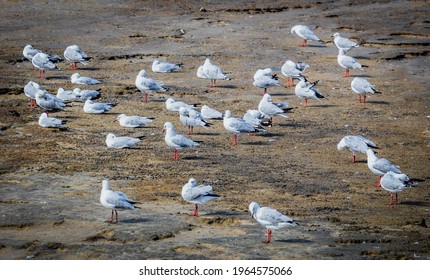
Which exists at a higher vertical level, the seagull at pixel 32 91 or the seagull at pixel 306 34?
the seagull at pixel 306 34

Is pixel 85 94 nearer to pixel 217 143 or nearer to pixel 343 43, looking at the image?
pixel 217 143

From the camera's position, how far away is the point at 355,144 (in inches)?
723

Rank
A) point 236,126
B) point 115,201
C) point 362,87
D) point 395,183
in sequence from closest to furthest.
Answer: point 115,201 < point 395,183 < point 236,126 < point 362,87

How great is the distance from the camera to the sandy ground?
14.4m

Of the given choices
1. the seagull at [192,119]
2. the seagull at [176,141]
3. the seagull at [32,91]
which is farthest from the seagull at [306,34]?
the seagull at [176,141]

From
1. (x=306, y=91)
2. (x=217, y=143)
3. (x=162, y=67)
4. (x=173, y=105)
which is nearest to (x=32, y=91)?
(x=173, y=105)

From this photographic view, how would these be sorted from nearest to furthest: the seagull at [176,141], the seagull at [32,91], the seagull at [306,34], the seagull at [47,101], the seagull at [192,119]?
the seagull at [176,141]
the seagull at [192,119]
the seagull at [47,101]
the seagull at [32,91]
the seagull at [306,34]

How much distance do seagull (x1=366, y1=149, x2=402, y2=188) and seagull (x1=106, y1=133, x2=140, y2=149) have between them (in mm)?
4688


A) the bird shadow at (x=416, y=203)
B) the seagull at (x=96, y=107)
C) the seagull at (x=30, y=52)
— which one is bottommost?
the seagull at (x=96, y=107)

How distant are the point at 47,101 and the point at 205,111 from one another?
11.4ft

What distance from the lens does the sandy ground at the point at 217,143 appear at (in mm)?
14391

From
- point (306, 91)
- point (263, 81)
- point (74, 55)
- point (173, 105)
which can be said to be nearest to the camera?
point (173, 105)

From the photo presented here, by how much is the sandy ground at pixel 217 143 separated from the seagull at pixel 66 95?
0.89 ft

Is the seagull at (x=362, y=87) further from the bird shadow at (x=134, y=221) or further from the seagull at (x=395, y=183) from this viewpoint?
the bird shadow at (x=134, y=221)
